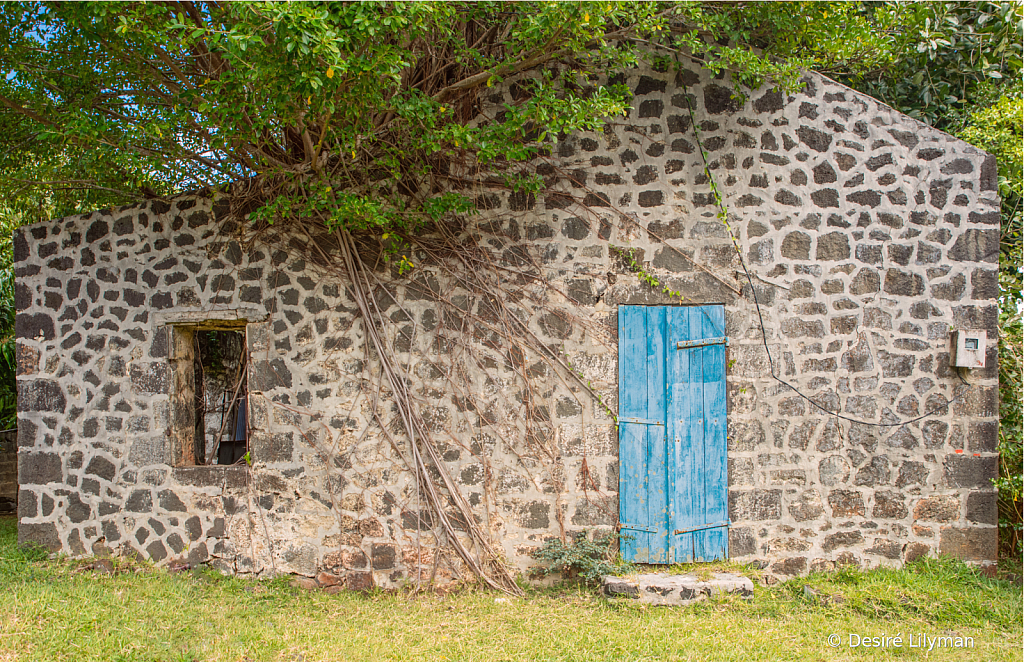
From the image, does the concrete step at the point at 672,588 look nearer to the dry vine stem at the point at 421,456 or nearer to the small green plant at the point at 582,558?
the small green plant at the point at 582,558

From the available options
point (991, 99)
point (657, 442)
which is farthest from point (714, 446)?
point (991, 99)

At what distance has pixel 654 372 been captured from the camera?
15.4 feet

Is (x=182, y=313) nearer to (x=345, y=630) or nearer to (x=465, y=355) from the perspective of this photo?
(x=465, y=355)

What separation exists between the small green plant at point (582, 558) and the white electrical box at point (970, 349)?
2889 millimetres

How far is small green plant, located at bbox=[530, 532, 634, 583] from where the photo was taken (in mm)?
4480

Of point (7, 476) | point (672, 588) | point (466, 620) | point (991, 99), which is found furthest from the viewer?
point (7, 476)

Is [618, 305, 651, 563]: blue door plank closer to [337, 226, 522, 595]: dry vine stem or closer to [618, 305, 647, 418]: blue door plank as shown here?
[618, 305, 647, 418]: blue door plank

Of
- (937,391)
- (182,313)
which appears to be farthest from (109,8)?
(937,391)

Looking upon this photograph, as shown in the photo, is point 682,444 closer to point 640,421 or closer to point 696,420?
point 696,420

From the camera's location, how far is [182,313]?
16.2 ft

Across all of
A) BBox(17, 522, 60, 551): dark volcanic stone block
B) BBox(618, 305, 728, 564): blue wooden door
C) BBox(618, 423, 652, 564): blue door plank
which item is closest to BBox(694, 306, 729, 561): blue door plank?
BBox(618, 305, 728, 564): blue wooden door

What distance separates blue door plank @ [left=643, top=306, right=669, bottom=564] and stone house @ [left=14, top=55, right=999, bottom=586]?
15 mm

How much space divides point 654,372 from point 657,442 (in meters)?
0.52

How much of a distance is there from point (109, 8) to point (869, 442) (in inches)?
221
